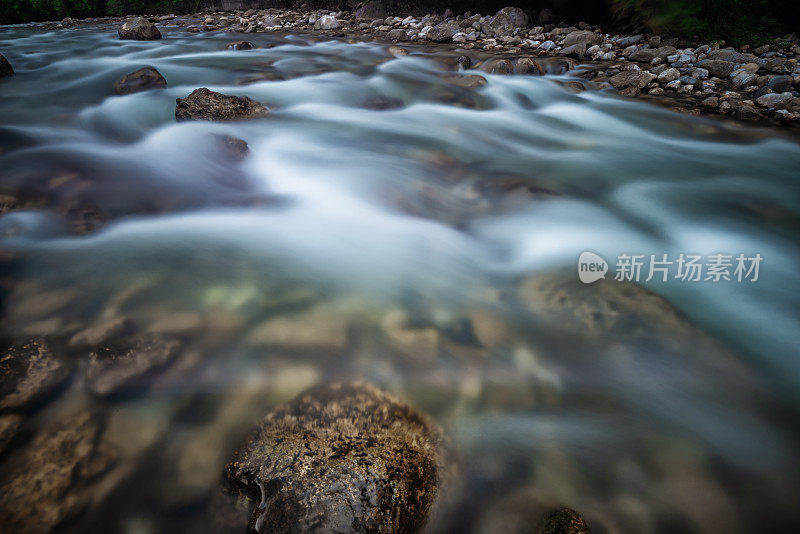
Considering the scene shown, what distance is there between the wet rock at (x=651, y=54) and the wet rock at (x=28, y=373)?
8.77 m

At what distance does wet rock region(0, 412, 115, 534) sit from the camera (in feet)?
4.17

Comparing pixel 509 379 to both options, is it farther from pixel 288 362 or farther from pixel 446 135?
pixel 446 135

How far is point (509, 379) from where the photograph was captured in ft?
5.97

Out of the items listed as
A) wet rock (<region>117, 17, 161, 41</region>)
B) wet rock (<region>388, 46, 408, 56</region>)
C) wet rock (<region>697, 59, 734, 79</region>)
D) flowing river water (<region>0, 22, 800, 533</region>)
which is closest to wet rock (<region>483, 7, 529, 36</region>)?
wet rock (<region>388, 46, 408, 56</region>)

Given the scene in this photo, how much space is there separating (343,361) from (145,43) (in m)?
11.8

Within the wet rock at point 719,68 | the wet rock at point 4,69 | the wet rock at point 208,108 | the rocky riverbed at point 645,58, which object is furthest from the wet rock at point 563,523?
the wet rock at point 4,69

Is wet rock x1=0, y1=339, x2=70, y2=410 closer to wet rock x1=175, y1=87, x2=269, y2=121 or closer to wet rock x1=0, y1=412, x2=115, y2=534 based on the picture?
wet rock x1=0, y1=412, x2=115, y2=534

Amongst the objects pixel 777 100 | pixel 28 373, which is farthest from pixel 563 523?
pixel 777 100

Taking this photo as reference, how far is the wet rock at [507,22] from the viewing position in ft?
33.5

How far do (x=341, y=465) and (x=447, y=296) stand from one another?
3.92ft

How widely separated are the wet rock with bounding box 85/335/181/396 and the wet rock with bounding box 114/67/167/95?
16.0 ft

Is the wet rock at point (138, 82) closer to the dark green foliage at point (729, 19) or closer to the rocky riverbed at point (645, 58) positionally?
the rocky riverbed at point (645, 58)

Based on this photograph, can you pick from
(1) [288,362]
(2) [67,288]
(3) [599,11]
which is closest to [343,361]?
(1) [288,362]

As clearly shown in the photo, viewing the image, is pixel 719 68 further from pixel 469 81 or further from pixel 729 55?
pixel 469 81
